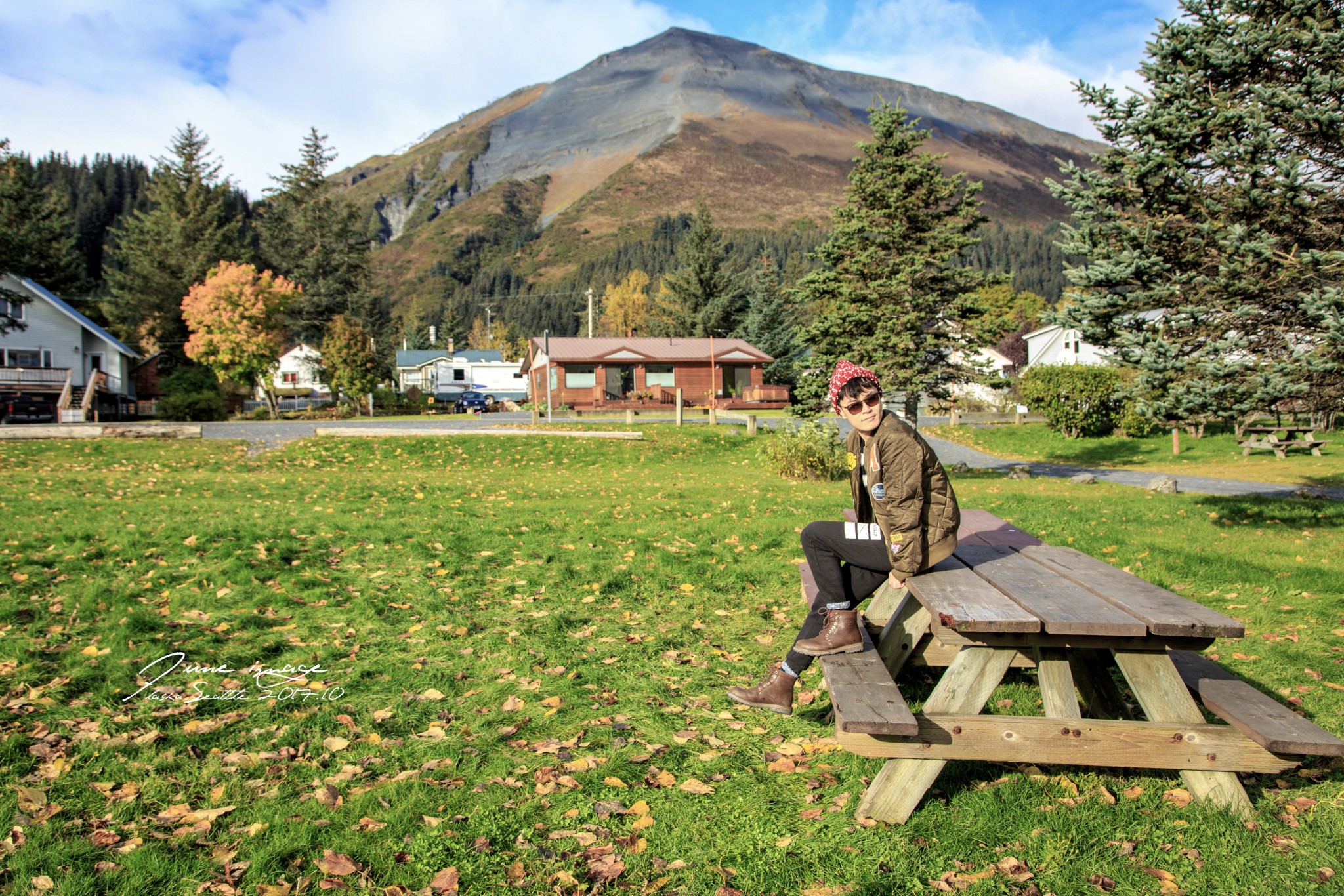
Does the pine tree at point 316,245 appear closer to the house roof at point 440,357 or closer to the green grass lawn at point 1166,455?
the house roof at point 440,357

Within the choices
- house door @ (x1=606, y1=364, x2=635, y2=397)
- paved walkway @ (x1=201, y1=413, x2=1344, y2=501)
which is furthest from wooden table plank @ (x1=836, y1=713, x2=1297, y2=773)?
house door @ (x1=606, y1=364, x2=635, y2=397)

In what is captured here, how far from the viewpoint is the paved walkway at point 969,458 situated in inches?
536

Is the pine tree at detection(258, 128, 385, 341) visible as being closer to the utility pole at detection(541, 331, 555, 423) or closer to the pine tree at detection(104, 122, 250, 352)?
the pine tree at detection(104, 122, 250, 352)

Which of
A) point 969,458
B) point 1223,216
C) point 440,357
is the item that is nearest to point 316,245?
point 440,357

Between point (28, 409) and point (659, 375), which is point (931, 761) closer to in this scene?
point (28, 409)

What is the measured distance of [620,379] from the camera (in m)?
50.9

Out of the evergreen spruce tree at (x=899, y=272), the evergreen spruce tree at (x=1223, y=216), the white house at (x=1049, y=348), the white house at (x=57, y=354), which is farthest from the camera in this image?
the white house at (x=1049, y=348)

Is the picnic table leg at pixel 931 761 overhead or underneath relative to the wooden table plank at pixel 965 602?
underneath

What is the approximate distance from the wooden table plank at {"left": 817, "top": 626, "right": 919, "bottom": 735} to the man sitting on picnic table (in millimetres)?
207

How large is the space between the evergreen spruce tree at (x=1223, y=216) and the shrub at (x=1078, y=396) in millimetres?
18762

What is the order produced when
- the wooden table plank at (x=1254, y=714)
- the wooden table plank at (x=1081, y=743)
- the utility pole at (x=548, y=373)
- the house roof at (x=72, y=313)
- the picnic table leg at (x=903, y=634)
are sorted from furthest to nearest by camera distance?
1. the house roof at (x=72, y=313)
2. the utility pole at (x=548, y=373)
3. the picnic table leg at (x=903, y=634)
4. the wooden table plank at (x=1081, y=743)
5. the wooden table plank at (x=1254, y=714)

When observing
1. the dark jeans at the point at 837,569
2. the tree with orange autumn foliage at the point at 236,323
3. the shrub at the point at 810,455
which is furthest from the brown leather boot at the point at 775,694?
the tree with orange autumn foliage at the point at 236,323

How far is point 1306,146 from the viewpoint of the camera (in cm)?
673

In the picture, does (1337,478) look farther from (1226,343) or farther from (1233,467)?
(1226,343)
